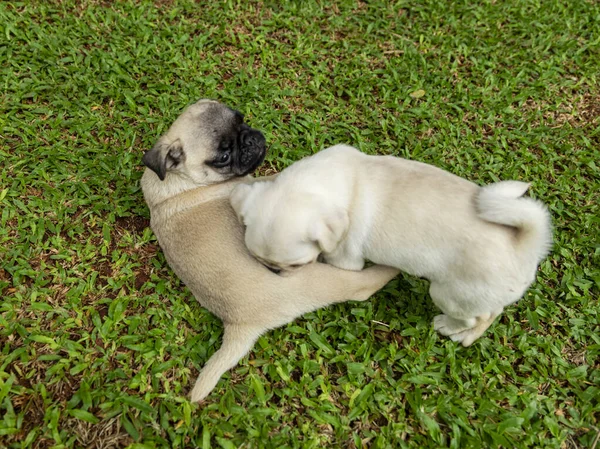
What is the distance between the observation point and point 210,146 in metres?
3.82

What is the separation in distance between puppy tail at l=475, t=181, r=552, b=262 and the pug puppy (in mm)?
936

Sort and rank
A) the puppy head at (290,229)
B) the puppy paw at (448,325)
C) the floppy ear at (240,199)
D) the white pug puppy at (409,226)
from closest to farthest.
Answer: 1. the white pug puppy at (409,226)
2. the puppy head at (290,229)
3. the floppy ear at (240,199)
4. the puppy paw at (448,325)

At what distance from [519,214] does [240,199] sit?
6.11ft

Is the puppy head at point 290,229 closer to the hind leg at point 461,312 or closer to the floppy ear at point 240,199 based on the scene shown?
the floppy ear at point 240,199

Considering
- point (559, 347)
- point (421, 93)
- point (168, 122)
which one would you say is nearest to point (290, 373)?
point (559, 347)

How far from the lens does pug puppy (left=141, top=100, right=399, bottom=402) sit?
3.29 m

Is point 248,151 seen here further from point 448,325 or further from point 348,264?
point 448,325

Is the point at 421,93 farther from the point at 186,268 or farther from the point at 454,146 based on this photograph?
the point at 186,268

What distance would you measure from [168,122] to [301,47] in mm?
1809

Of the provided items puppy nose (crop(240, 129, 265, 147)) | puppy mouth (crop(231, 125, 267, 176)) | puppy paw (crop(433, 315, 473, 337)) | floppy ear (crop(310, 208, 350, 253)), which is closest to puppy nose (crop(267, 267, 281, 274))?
floppy ear (crop(310, 208, 350, 253))

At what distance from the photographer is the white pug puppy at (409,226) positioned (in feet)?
9.45

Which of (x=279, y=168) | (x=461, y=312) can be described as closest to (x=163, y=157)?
(x=279, y=168)

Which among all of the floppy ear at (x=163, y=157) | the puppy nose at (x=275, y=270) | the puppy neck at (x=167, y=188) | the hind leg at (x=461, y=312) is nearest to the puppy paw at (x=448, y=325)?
the hind leg at (x=461, y=312)

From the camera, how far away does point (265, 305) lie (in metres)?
3.28
